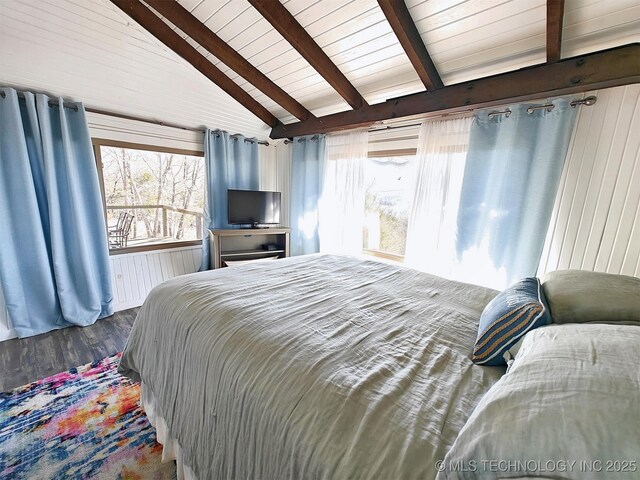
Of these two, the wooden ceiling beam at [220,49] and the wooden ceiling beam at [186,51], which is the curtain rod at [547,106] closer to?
the wooden ceiling beam at [220,49]

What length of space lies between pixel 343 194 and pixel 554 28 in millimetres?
2218

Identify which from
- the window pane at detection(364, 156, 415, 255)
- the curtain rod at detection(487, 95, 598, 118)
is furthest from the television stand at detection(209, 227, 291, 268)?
the curtain rod at detection(487, 95, 598, 118)

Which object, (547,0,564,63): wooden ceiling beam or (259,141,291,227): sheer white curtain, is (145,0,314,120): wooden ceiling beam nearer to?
(259,141,291,227): sheer white curtain

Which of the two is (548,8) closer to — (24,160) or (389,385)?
(389,385)

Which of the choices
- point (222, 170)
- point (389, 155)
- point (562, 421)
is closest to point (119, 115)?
point (222, 170)

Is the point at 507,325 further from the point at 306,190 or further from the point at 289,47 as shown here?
the point at 306,190

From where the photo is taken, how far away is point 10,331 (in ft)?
7.70

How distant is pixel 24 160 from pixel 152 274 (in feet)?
5.08

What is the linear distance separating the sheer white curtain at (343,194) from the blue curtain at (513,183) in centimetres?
119

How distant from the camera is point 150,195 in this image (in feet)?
10.8

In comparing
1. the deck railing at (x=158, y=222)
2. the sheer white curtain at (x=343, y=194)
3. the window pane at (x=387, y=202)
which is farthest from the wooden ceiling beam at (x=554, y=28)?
the deck railing at (x=158, y=222)

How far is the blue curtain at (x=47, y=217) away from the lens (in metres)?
2.21

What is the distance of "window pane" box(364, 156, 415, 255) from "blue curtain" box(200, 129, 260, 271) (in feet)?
5.75

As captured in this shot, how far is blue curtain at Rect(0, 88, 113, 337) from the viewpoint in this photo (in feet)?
7.27
